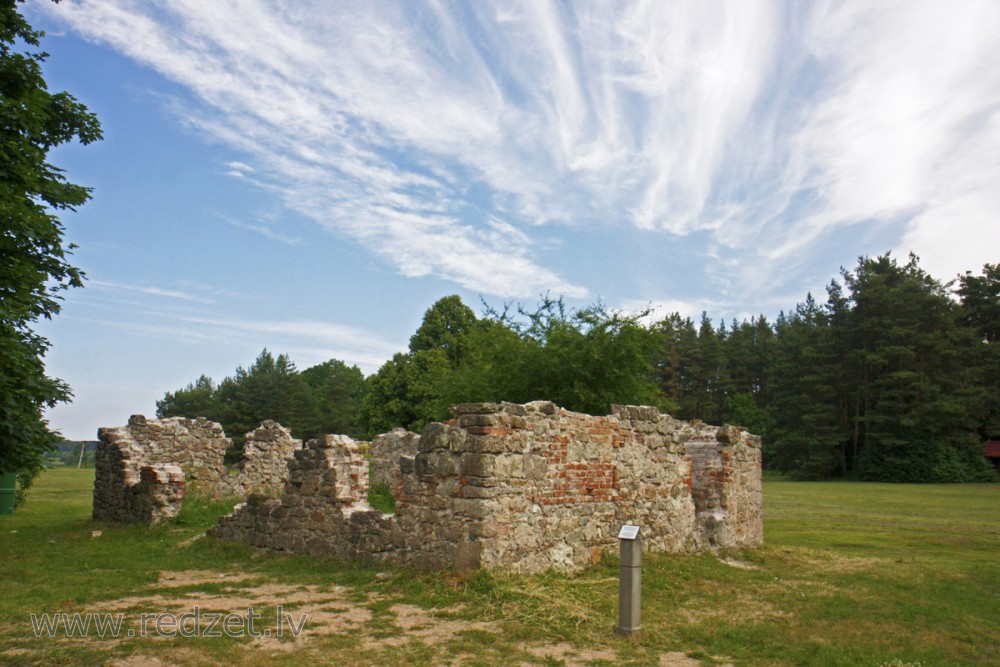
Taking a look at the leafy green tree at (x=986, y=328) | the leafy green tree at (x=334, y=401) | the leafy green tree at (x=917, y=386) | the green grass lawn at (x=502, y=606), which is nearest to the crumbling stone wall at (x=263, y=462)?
the green grass lawn at (x=502, y=606)

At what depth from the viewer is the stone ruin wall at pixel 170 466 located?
15336mm

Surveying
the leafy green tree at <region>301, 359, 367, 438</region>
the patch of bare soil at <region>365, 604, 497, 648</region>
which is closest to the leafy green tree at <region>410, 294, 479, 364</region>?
the leafy green tree at <region>301, 359, 367, 438</region>

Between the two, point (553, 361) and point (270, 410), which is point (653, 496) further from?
point (270, 410)

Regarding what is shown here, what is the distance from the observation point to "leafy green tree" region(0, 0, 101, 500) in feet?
38.2

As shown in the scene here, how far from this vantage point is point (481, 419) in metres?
9.14

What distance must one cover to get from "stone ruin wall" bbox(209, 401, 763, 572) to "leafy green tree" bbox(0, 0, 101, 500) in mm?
3731

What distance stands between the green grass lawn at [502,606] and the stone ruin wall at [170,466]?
3.78 feet

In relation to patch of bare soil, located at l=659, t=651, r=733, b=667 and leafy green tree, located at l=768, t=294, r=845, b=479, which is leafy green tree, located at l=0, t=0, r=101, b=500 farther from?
leafy green tree, located at l=768, t=294, r=845, b=479

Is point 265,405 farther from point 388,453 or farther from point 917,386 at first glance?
point 917,386

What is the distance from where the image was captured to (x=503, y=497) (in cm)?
902

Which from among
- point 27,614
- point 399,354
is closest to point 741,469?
point 27,614

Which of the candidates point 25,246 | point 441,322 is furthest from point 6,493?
point 441,322

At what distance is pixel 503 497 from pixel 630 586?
2228 mm

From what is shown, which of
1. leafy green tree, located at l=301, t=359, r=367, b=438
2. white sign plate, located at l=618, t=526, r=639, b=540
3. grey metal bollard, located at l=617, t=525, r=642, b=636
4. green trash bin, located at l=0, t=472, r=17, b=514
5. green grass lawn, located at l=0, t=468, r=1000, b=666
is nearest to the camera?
green grass lawn, located at l=0, t=468, r=1000, b=666
